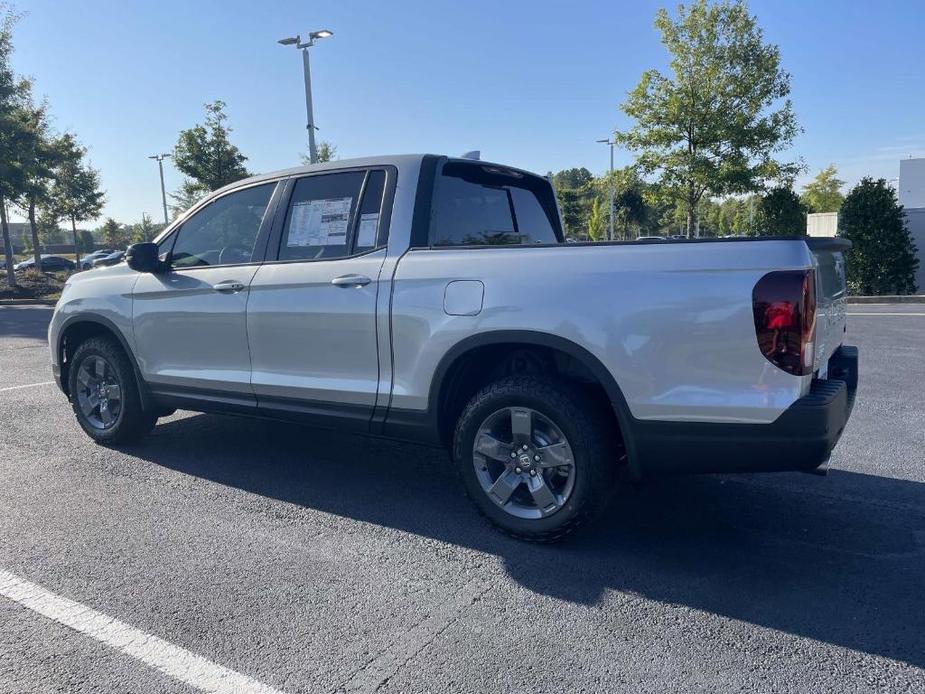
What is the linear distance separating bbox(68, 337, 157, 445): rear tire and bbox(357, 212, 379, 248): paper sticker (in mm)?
2220

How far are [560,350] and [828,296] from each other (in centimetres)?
128

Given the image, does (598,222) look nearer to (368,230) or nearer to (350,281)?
(368,230)

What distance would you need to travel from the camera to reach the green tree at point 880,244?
1778cm

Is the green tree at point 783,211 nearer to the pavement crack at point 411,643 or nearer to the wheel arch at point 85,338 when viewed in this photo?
the wheel arch at point 85,338

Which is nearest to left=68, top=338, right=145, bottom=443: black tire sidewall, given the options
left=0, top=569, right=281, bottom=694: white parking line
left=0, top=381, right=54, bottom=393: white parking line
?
left=0, top=569, right=281, bottom=694: white parking line

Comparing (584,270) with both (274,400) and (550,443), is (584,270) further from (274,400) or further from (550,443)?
(274,400)

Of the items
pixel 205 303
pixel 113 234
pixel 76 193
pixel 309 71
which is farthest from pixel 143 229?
pixel 205 303

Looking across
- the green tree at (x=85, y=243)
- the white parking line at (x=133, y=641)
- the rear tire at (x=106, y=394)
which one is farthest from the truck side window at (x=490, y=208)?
the green tree at (x=85, y=243)

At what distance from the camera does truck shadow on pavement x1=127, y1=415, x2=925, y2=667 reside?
2.90 m

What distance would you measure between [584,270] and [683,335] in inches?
20.6

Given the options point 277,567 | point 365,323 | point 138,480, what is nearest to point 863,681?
point 277,567

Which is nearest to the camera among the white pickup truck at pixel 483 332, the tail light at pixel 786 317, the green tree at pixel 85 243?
the tail light at pixel 786 317

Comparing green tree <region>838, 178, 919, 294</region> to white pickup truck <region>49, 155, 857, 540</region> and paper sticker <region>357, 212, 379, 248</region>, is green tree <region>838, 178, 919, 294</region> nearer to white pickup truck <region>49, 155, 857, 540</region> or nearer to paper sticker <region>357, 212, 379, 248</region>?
white pickup truck <region>49, 155, 857, 540</region>

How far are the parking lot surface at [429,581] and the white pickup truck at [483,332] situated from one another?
0.45 meters
